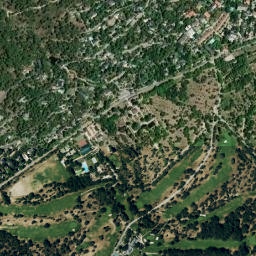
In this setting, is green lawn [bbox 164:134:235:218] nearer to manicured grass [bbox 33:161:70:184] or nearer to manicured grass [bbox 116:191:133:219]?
manicured grass [bbox 116:191:133:219]

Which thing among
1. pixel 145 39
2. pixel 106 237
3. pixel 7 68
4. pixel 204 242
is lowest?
pixel 204 242

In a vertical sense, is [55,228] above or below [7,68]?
below

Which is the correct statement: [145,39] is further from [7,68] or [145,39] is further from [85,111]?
[7,68]

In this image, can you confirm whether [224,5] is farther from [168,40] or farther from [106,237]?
[106,237]

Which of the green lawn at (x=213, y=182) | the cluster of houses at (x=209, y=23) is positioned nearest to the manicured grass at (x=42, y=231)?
the green lawn at (x=213, y=182)

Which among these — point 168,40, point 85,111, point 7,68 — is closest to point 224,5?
point 168,40

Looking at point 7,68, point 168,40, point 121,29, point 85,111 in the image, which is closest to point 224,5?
point 168,40

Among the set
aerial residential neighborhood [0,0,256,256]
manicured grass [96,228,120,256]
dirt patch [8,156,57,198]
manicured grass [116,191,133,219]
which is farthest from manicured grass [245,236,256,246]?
dirt patch [8,156,57,198]
